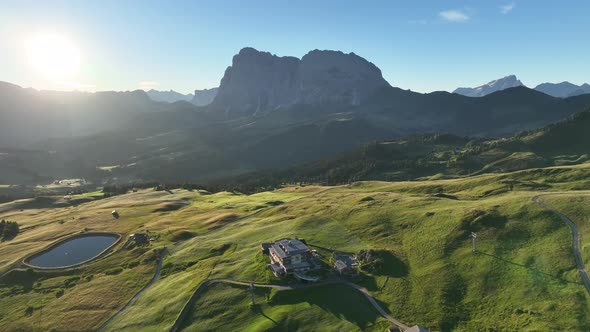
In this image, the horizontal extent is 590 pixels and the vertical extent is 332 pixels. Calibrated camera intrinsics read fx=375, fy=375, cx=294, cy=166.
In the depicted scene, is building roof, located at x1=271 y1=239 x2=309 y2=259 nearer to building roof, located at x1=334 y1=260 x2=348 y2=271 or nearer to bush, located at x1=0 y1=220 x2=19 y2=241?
building roof, located at x1=334 y1=260 x2=348 y2=271

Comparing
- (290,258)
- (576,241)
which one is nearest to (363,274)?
(290,258)

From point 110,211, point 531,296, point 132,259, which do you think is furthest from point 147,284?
point 110,211

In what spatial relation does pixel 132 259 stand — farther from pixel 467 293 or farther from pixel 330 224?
pixel 467 293

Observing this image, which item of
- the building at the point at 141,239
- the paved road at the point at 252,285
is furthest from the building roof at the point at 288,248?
the building at the point at 141,239

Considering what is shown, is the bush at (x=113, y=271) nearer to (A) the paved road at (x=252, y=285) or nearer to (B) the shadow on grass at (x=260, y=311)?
(A) the paved road at (x=252, y=285)

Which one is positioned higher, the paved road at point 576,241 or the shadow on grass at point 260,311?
the paved road at point 576,241
